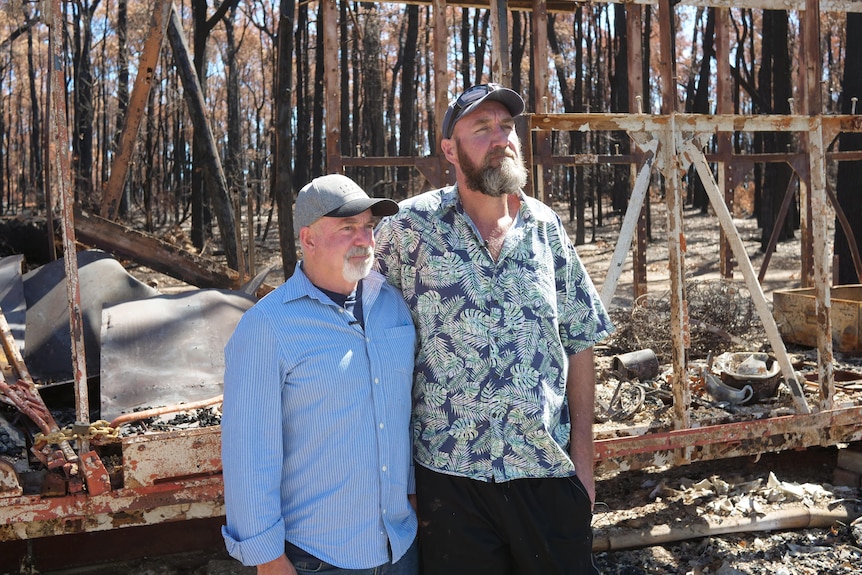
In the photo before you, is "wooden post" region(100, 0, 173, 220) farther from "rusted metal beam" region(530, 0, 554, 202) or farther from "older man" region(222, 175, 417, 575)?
"older man" region(222, 175, 417, 575)

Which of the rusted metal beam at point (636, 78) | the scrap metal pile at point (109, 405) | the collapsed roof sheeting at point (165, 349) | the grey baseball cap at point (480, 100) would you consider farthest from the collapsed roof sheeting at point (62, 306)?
the rusted metal beam at point (636, 78)

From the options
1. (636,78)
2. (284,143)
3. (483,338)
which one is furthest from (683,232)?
(284,143)

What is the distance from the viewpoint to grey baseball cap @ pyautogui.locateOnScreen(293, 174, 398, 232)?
2283mm

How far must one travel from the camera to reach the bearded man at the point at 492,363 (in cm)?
248

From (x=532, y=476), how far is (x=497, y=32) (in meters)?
2.61

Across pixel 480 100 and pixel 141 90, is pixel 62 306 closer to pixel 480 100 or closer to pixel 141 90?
pixel 141 90

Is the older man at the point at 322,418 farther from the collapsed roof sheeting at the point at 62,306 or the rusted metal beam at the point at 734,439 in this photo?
the collapsed roof sheeting at the point at 62,306

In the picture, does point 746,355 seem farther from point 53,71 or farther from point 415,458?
point 53,71

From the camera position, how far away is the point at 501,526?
2508 mm

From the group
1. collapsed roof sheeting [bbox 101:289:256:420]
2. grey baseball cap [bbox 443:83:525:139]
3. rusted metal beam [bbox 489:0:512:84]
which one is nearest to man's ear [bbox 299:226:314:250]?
grey baseball cap [bbox 443:83:525:139]

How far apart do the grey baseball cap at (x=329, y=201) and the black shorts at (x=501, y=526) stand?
2.69 ft

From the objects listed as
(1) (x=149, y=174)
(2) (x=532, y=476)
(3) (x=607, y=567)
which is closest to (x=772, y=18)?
(1) (x=149, y=174)

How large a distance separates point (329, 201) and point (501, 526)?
3.60 feet

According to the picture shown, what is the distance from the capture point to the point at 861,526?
4574 mm
